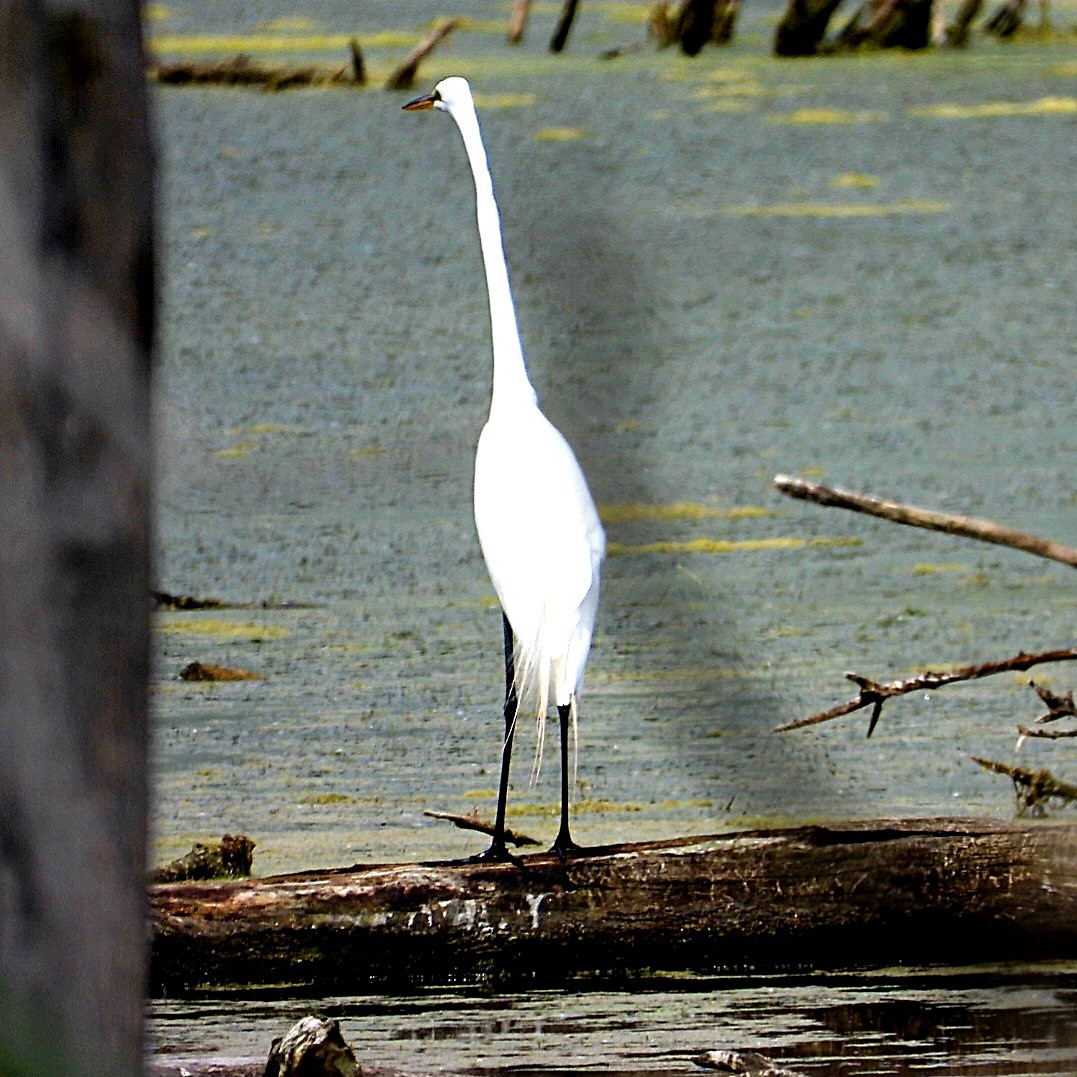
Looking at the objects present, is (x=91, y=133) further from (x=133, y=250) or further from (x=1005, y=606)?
(x=1005, y=606)

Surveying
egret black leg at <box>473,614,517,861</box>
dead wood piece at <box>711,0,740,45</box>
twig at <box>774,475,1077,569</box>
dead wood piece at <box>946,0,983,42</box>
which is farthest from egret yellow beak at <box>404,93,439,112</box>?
dead wood piece at <box>946,0,983,42</box>

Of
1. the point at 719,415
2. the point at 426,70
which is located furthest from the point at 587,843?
the point at 426,70

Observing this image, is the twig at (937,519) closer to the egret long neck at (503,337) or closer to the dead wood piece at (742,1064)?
the dead wood piece at (742,1064)

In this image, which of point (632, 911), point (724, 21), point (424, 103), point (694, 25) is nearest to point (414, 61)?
point (694, 25)

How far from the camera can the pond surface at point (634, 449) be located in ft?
7.18

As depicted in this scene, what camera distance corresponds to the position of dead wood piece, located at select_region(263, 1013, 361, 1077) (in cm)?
175

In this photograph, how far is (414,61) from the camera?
21.0ft

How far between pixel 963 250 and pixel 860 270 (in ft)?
0.92

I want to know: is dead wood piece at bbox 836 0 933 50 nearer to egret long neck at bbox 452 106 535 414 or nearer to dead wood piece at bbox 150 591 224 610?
dead wood piece at bbox 150 591 224 610

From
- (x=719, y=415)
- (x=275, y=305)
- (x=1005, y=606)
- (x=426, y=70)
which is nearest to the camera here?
(x=1005, y=606)

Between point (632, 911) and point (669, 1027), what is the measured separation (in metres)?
0.11

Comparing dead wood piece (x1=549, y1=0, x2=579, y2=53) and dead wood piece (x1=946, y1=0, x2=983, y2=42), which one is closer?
dead wood piece (x1=549, y1=0, x2=579, y2=53)

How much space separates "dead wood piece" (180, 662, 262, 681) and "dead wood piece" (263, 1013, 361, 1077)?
1.77 meters

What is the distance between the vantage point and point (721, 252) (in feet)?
17.7
